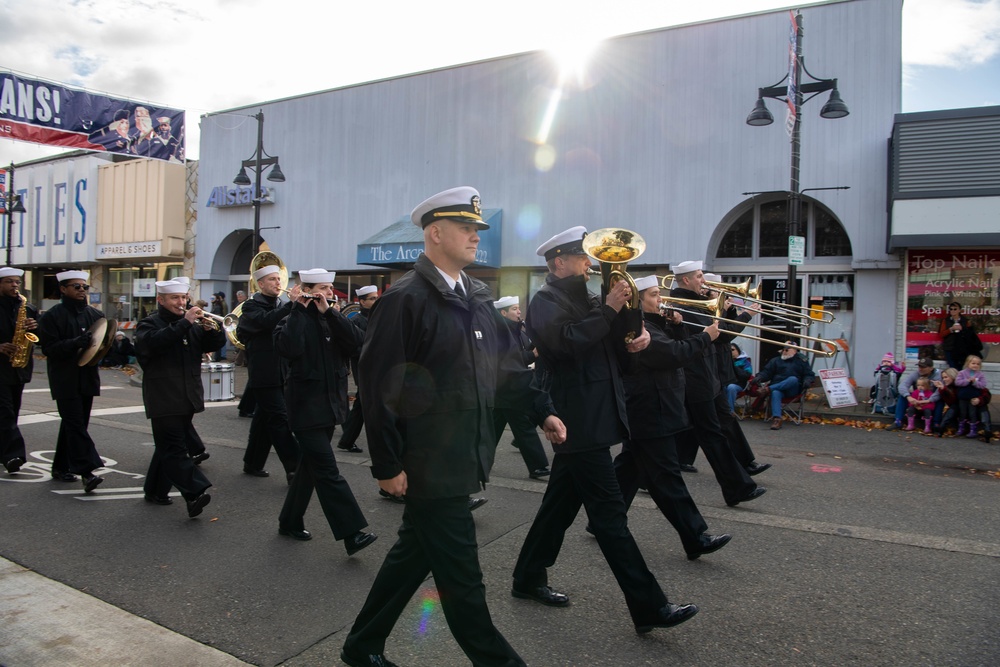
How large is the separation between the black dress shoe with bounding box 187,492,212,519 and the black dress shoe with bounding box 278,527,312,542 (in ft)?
2.24

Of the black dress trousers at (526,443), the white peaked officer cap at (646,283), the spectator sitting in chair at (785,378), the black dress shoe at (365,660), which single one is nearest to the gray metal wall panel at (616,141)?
the spectator sitting in chair at (785,378)

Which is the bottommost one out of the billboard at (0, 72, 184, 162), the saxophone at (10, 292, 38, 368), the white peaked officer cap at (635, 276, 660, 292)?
the saxophone at (10, 292, 38, 368)

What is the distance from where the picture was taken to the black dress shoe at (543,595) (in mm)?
3760

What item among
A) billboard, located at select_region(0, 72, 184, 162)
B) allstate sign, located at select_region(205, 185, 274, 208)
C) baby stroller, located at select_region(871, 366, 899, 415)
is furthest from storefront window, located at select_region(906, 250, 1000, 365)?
billboard, located at select_region(0, 72, 184, 162)

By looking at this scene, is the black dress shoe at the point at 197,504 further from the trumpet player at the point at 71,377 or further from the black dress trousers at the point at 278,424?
the trumpet player at the point at 71,377

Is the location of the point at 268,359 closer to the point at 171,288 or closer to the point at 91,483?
the point at 171,288

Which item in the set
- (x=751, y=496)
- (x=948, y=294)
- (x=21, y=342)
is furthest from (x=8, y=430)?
(x=948, y=294)

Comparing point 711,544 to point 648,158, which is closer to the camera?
point 711,544

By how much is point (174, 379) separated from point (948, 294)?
12.7 metres

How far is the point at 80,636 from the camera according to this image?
341 centimetres

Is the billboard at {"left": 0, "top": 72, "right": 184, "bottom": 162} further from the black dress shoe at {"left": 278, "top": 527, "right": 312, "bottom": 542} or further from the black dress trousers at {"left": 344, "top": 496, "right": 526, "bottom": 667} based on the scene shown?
the black dress trousers at {"left": 344, "top": 496, "right": 526, "bottom": 667}

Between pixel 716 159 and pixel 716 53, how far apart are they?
2186mm

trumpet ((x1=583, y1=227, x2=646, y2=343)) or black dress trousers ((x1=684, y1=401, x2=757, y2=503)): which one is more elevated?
trumpet ((x1=583, y1=227, x2=646, y2=343))

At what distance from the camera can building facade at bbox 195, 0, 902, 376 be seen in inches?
522
